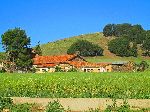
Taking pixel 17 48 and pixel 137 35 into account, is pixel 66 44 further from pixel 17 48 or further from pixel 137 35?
pixel 17 48

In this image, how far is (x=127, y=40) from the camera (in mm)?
148750

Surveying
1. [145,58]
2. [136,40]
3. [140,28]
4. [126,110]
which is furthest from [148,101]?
[140,28]

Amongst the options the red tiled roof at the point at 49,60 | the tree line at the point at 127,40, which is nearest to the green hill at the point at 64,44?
the tree line at the point at 127,40

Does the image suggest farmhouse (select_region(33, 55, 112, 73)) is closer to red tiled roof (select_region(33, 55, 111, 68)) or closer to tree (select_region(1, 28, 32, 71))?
red tiled roof (select_region(33, 55, 111, 68))

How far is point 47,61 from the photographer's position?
107m

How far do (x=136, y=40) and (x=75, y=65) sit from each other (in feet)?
180

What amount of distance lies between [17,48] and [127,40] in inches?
2263

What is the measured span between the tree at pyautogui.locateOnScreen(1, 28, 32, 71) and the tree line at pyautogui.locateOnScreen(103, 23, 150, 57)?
148 ft

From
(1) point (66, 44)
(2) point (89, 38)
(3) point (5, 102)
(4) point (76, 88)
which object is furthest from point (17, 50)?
(3) point (5, 102)

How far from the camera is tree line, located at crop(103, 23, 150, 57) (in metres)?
141

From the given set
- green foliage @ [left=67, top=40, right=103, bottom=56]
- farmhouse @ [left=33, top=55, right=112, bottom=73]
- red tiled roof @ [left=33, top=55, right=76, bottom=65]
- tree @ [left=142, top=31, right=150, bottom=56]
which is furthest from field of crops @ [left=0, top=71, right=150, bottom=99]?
tree @ [left=142, top=31, right=150, bottom=56]

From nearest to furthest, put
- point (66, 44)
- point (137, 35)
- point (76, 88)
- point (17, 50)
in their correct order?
point (76, 88) → point (17, 50) → point (137, 35) → point (66, 44)

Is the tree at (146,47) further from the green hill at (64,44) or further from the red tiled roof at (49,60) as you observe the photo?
the red tiled roof at (49,60)

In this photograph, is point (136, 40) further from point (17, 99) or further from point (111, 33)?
point (17, 99)
